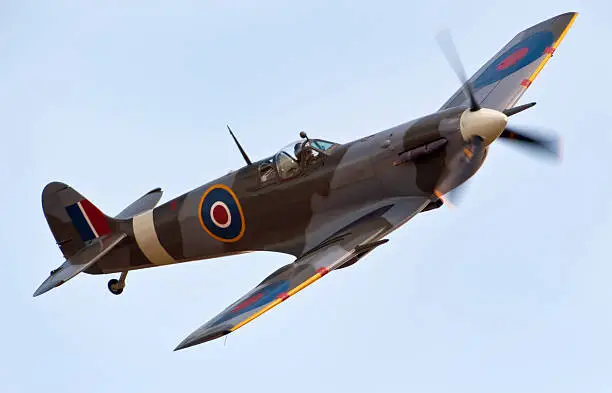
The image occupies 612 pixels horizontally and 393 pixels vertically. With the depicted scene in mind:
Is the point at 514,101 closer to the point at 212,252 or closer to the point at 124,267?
the point at 212,252

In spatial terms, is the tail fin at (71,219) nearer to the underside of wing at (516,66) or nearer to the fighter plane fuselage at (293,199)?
the fighter plane fuselage at (293,199)

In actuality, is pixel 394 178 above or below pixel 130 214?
below

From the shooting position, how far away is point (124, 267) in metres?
24.1

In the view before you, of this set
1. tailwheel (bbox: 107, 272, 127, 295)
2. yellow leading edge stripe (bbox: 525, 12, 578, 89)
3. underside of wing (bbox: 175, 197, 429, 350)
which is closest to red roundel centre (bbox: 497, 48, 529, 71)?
yellow leading edge stripe (bbox: 525, 12, 578, 89)

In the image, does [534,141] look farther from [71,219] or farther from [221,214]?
[71,219]

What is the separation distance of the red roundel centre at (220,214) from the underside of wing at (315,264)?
7.34ft

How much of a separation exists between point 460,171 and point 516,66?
4184 millimetres

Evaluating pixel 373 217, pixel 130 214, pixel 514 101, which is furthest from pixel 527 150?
pixel 130 214

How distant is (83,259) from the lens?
2378 cm

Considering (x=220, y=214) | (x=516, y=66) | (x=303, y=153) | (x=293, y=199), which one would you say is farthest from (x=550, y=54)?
(x=220, y=214)

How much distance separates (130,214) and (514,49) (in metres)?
8.48

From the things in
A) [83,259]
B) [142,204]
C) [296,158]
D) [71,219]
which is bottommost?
[296,158]

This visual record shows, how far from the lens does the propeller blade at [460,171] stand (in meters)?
20.7

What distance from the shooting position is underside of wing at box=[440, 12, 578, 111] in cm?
2325
